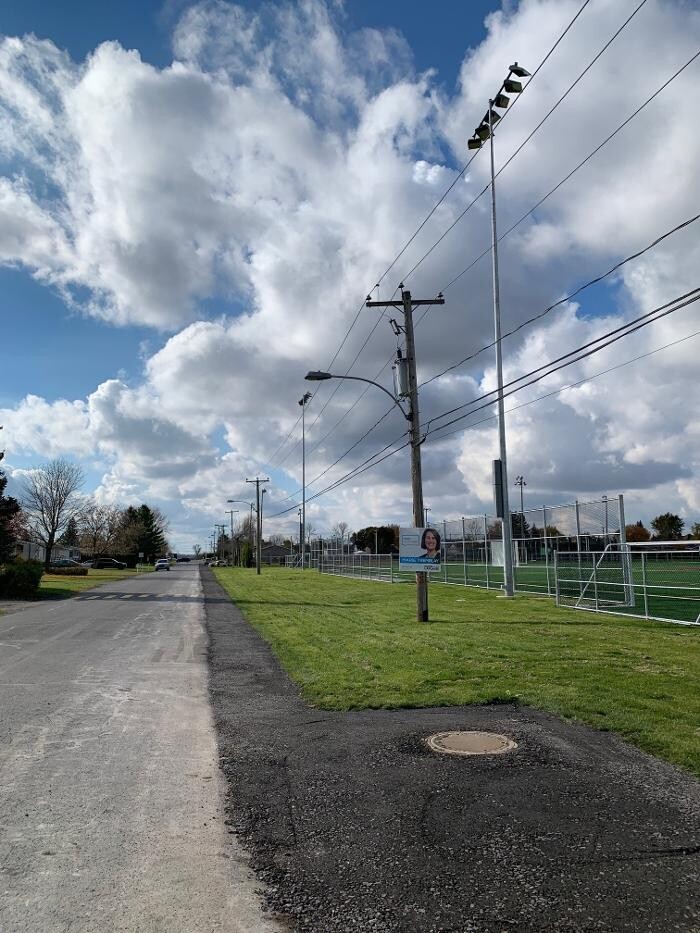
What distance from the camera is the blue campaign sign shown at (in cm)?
1772

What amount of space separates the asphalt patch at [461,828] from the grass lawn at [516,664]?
0.86 meters

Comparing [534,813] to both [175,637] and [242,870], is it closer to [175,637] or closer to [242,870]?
[242,870]

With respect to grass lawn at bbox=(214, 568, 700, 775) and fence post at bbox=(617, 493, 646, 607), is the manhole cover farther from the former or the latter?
fence post at bbox=(617, 493, 646, 607)

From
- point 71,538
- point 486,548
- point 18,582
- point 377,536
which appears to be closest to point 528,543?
point 486,548

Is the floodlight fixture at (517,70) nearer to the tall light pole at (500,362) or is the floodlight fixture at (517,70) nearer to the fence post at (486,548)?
the tall light pole at (500,362)

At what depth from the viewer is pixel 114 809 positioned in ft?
16.8

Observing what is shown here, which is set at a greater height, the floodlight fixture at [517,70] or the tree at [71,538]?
the floodlight fixture at [517,70]

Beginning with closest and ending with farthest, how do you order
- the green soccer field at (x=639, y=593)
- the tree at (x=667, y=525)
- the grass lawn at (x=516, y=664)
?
the grass lawn at (x=516, y=664), the green soccer field at (x=639, y=593), the tree at (x=667, y=525)

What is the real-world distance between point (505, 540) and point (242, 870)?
21439mm

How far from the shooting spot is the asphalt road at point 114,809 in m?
3.67

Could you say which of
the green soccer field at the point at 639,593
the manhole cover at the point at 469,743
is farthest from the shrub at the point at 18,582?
the manhole cover at the point at 469,743

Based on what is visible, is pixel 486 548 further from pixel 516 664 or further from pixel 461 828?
pixel 461 828

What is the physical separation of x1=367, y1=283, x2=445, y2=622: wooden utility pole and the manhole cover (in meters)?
10.6

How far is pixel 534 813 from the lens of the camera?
4906 mm
